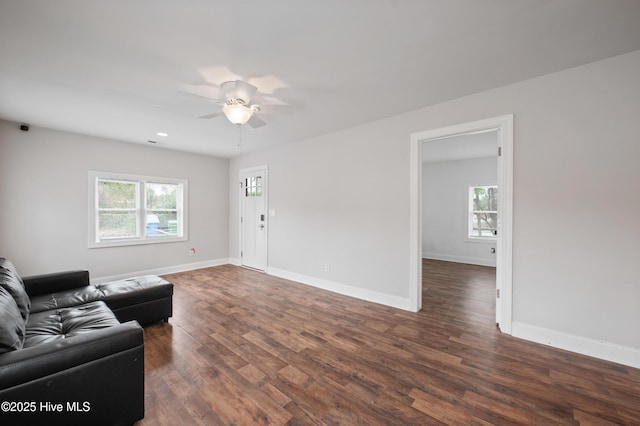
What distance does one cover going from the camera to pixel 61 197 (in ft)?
13.3

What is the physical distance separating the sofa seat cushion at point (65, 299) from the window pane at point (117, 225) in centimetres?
218

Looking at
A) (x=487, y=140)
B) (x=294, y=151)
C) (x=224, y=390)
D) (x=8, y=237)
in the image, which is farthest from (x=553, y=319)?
(x=8, y=237)

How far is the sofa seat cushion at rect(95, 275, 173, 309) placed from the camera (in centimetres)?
259

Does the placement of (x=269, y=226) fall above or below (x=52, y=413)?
above

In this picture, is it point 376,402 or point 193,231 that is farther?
point 193,231

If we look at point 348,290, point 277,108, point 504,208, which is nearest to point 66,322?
point 277,108

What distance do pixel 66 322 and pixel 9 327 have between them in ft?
2.17

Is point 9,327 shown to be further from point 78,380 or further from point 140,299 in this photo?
point 140,299

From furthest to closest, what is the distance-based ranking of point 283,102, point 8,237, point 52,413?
point 8,237 < point 283,102 < point 52,413

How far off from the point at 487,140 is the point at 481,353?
12.6ft

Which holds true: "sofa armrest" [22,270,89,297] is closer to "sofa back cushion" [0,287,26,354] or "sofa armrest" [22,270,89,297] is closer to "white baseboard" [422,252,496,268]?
"sofa back cushion" [0,287,26,354]

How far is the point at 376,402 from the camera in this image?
1714mm

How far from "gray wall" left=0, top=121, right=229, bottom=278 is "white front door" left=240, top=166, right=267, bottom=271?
1.31 m

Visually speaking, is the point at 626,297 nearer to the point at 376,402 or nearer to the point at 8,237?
the point at 376,402
